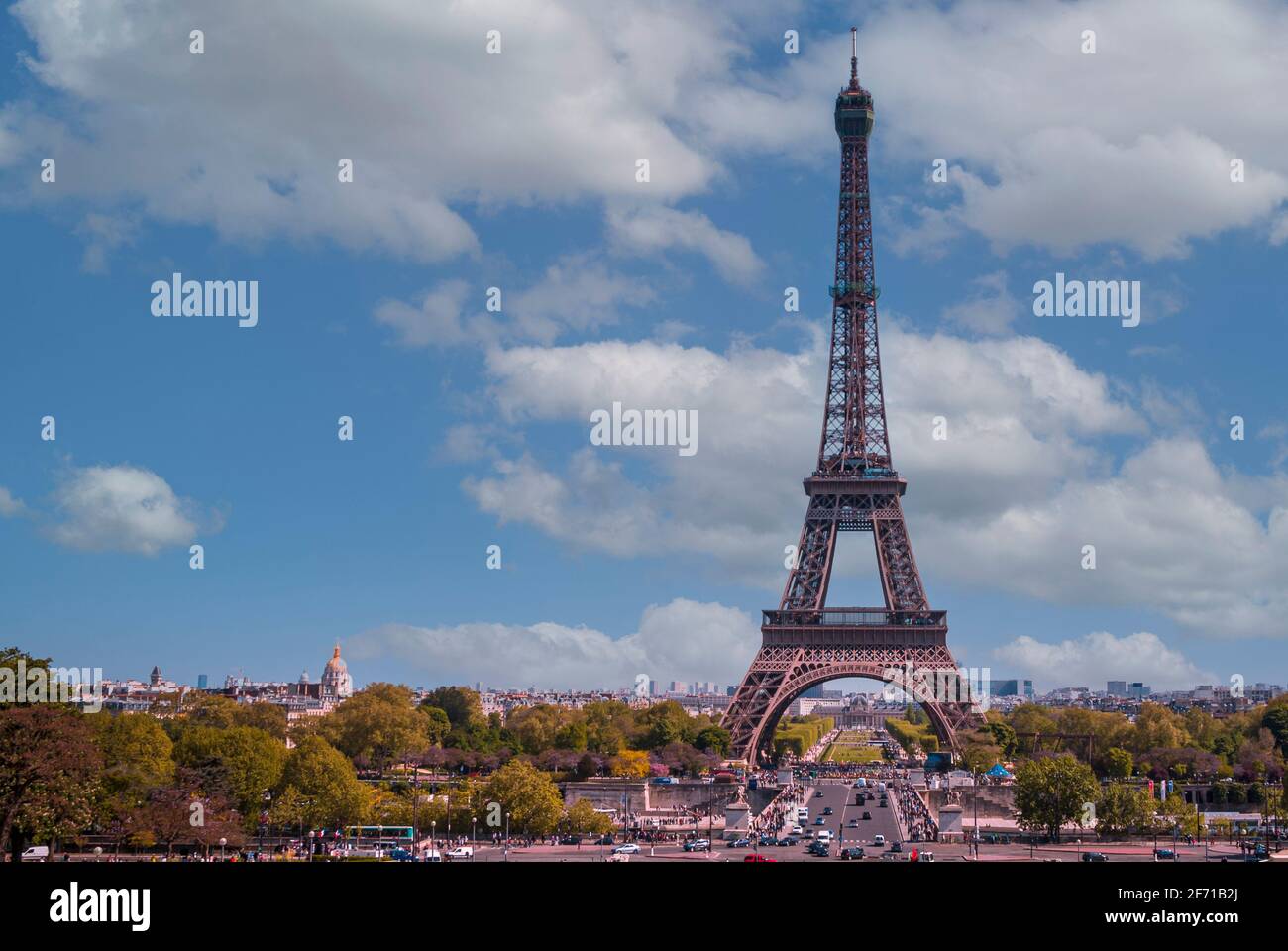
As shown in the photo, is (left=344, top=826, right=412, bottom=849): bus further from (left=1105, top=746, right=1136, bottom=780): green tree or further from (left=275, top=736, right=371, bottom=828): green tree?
(left=1105, top=746, right=1136, bottom=780): green tree

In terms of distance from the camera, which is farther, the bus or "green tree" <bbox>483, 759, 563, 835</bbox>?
"green tree" <bbox>483, 759, 563, 835</bbox>

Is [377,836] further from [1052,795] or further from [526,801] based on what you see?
[1052,795]

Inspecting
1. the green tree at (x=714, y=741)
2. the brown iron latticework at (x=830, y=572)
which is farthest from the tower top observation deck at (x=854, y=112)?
the green tree at (x=714, y=741)

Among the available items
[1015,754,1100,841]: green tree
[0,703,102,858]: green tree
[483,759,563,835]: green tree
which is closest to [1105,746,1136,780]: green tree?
[1015,754,1100,841]: green tree

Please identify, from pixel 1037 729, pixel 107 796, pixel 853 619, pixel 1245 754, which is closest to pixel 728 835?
pixel 107 796

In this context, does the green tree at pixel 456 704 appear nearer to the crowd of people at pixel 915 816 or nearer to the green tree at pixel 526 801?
the crowd of people at pixel 915 816

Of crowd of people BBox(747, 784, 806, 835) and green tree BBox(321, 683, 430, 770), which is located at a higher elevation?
green tree BBox(321, 683, 430, 770)
